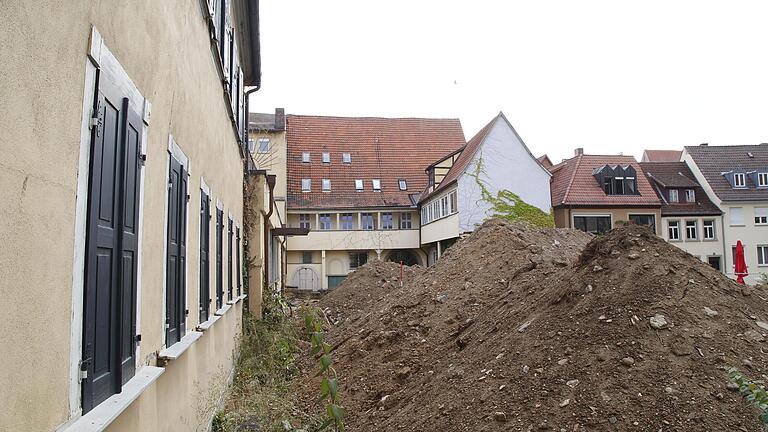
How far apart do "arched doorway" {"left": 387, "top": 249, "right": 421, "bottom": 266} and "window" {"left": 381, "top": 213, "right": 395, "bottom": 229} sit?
1.67 metres

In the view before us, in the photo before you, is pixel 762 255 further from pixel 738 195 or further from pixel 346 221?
pixel 346 221

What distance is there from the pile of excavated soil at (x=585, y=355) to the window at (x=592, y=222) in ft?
88.9

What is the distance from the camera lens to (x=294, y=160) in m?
42.3

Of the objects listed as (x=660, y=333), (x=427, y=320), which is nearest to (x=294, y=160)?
(x=427, y=320)

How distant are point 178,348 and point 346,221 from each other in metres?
35.2

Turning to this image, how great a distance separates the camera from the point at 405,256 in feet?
133

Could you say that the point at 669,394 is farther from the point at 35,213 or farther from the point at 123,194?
the point at 35,213

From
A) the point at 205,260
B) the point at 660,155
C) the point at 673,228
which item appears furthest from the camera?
the point at 660,155

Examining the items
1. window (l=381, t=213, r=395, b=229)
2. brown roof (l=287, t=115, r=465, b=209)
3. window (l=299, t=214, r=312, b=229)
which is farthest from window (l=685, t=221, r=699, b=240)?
window (l=299, t=214, r=312, b=229)

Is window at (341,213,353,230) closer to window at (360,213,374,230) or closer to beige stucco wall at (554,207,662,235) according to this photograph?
window at (360,213,374,230)

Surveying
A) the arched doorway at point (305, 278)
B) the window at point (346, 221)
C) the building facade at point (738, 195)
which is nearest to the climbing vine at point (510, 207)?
the window at point (346, 221)

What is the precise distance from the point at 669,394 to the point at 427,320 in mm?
5922

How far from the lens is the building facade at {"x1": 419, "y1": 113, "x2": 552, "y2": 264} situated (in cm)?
3216

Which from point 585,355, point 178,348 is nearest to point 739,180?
point 585,355
